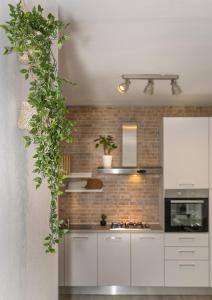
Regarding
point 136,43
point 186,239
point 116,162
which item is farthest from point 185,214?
point 136,43

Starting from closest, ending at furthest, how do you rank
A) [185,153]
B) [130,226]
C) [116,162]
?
[185,153]
[130,226]
[116,162]

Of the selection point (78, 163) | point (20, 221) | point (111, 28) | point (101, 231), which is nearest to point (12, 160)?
point (20, 221)

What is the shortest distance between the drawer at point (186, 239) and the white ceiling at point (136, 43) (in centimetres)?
187

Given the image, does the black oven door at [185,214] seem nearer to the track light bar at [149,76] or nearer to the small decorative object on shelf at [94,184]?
the small decorative object on shelf at [94,184]

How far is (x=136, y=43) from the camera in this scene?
302 cm

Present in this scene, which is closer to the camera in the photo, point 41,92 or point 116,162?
point 41,92

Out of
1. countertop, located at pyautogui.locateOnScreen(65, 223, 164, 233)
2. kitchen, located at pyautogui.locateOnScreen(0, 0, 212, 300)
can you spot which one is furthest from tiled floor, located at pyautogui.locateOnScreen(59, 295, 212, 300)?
countertop, located at pyautogui.locateOnScreen(65, 223, 164, 233)

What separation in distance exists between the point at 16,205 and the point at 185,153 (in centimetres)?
401

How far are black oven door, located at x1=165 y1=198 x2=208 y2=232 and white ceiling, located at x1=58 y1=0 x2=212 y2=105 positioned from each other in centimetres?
145

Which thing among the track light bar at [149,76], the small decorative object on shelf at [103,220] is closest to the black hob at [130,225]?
the small decorative object on shelf at [103,220]

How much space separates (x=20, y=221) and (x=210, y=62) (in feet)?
8.91

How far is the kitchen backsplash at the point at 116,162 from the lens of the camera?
568 cm

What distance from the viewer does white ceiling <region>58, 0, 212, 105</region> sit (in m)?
2.33

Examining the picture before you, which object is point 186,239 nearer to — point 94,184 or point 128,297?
point 128,297
